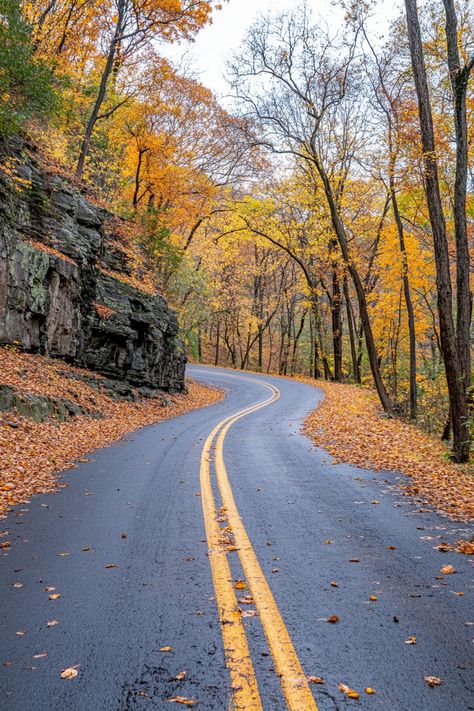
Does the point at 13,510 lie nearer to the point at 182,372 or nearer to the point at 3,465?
the point at 3,465

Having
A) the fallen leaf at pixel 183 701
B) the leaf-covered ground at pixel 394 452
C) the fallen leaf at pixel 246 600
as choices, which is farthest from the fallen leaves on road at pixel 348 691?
the leaf-covered ground at pixel 394 452

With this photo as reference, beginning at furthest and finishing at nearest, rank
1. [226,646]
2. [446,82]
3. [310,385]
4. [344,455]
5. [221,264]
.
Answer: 1. [221,264]
2. [310,385]
3. [446,82]
4. [344,455]
5. [226,646]

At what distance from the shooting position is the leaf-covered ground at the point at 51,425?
7.34 metres

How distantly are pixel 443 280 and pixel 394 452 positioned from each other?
12.9ft

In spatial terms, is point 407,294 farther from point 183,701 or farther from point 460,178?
point 183,701

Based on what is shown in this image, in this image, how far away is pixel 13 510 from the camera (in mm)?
5820

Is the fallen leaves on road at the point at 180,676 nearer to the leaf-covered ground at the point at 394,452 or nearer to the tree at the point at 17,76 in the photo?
the leaf-covered ground at the point at 394,452

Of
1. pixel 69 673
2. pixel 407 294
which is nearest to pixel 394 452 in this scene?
pixel 69 673

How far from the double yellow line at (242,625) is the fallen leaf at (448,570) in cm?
162

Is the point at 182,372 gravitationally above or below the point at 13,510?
above

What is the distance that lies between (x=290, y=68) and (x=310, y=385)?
54.1 feet

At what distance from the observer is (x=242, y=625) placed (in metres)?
3.10

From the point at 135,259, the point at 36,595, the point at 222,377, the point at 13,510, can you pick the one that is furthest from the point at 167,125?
the point at 36,595

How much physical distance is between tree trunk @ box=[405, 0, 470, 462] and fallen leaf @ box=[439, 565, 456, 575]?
621 cm
